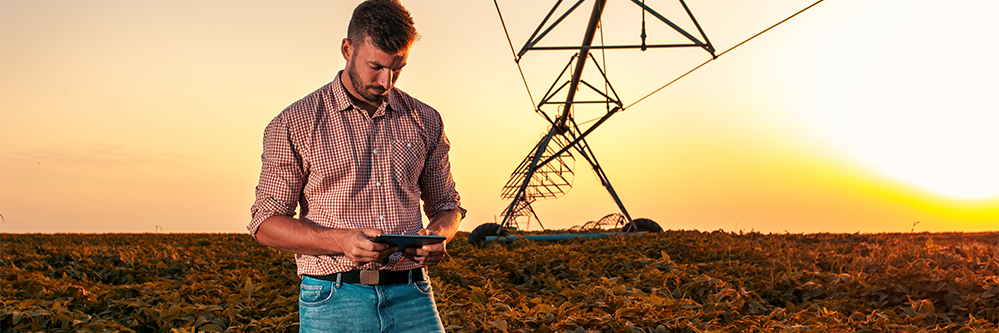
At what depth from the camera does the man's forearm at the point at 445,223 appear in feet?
8.57

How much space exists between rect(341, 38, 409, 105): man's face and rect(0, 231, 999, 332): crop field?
2288mm

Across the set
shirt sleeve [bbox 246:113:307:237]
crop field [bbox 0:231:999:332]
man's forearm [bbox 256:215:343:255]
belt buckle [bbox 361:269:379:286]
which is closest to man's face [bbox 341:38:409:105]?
shirt sleeve [bbox 246:113:307:237]

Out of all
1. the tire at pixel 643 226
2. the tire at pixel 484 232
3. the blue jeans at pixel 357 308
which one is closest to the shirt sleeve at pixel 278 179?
the blue jeans at pixel 357 308

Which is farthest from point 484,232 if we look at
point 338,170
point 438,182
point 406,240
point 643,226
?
point 406,240

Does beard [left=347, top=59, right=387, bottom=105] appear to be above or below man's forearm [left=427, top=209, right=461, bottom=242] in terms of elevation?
above

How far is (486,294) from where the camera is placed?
19.0ft

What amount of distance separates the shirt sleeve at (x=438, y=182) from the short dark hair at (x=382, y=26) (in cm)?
53

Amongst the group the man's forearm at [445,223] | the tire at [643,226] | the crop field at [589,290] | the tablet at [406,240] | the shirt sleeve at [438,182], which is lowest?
the crop field at [589,290]

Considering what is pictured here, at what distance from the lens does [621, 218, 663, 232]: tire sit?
Answer: 13.8 m

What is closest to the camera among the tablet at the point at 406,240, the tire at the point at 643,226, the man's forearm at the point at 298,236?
the tablet at the point at 406,240

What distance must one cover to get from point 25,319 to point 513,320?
3.60m

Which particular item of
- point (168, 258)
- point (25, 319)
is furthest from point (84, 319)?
point (168, 258)

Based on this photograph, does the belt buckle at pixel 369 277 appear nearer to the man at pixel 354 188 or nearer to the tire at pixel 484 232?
the man at pixel 354 188

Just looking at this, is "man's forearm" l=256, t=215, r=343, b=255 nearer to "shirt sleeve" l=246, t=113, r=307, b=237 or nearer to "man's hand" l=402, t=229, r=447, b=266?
"shirt sleeve" l=246, t=113, r=307, b=237
